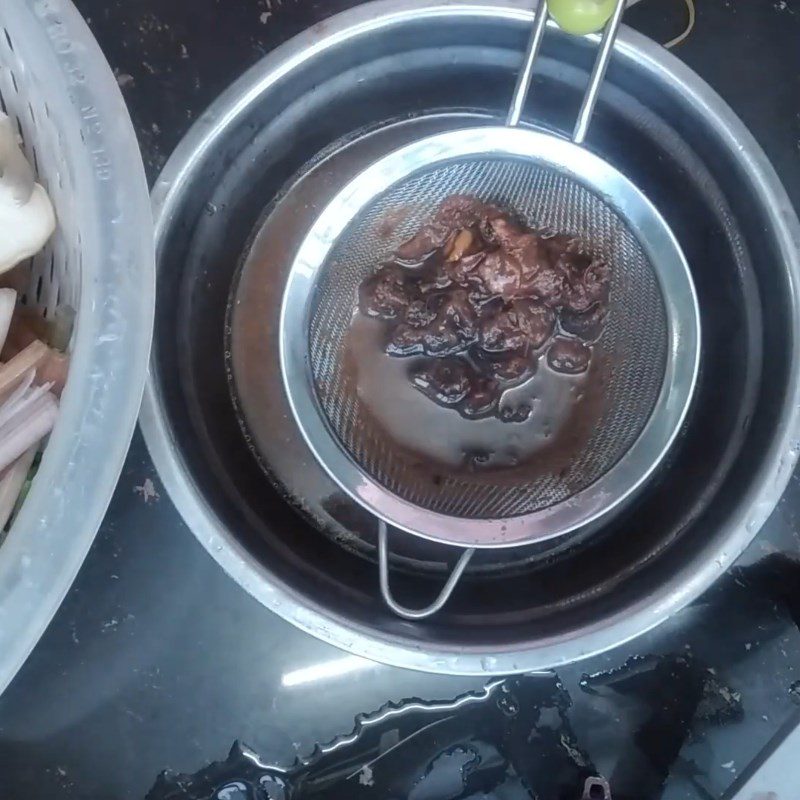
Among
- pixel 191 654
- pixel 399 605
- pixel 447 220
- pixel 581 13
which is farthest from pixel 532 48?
pixel 191 654

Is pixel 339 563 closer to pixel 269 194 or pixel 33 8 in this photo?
pixel 269 194

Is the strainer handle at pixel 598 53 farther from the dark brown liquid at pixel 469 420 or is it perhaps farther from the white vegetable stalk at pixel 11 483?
the white vegetable stalk at pixel 11 483

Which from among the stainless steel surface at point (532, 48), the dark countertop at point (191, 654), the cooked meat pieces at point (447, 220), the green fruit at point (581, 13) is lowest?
the dark countertop at point (191, 654)

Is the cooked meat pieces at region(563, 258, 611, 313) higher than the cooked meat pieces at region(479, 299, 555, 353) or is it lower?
higher

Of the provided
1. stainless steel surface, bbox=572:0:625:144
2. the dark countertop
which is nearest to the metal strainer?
stainless steel surface, bbox=572:0:625:144

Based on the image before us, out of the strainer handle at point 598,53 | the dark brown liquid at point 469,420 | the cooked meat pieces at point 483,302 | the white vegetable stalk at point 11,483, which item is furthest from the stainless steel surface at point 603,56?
the white vegetable stalk at point 11,483

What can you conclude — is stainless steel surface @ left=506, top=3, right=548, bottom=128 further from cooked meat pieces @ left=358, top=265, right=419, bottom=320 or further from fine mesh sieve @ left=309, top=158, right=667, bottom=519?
cooked meat pieces @ left=358, top=265, right=419, bottom=320
